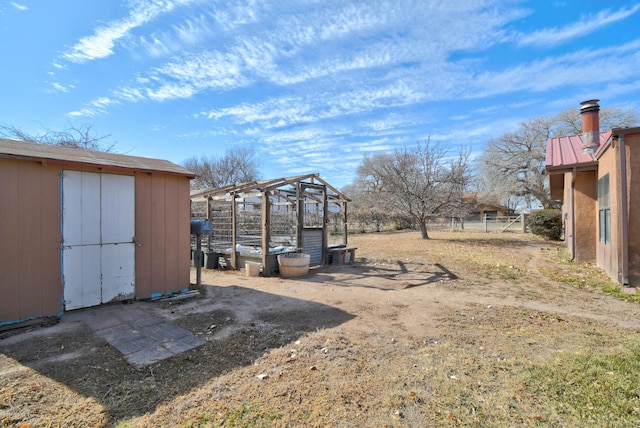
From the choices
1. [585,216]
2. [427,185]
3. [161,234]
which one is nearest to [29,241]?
[161,234]

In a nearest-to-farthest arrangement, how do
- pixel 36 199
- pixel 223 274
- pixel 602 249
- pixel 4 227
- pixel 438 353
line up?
1. pixel 438 353
2. pixel 4 227
3. pixel 36 199
4. pixel 602 249
5. pixel 223 274

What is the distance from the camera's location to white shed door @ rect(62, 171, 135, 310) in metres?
4.59

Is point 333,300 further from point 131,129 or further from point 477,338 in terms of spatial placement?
Answer: point 131,129

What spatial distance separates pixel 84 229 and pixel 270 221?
491cm

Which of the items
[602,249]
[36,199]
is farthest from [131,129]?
[602,249]

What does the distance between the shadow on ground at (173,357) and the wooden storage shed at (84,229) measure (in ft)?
1.72

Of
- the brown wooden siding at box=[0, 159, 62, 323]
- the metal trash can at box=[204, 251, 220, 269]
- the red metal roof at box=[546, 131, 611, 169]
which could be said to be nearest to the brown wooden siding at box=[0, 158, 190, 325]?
the brown wooden siding at box=[0, 159, 62, 323]

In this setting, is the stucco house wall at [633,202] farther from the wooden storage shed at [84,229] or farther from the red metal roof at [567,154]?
the wooden storage shed at [84,229]

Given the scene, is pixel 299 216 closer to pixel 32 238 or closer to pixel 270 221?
pixel 270 221

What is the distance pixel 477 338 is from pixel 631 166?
549cm

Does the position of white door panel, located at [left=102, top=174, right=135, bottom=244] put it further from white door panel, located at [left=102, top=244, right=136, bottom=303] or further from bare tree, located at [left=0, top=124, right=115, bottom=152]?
bare tree, located at [left=0, top=124, right=115, bottom=152]

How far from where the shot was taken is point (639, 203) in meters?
5.91

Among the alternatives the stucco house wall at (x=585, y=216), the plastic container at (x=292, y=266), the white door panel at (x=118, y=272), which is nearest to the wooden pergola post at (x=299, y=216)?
the plastic container at (x=292, y=266)

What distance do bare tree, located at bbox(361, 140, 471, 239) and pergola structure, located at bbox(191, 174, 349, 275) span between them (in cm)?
635
